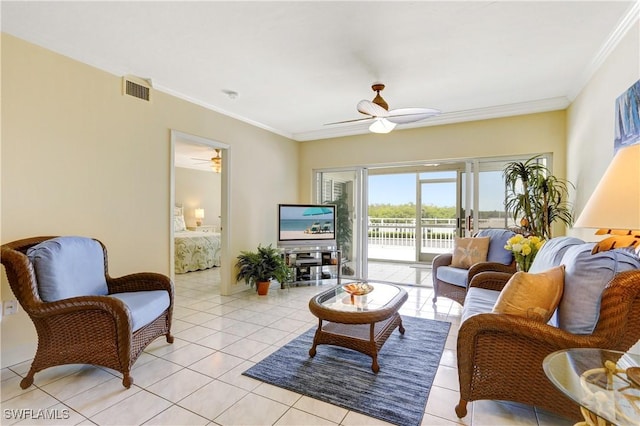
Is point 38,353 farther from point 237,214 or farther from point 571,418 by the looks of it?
point 571,418

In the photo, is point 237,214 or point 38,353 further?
point 237,214

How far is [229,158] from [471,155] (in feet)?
11.5

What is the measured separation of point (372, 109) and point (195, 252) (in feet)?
15.0

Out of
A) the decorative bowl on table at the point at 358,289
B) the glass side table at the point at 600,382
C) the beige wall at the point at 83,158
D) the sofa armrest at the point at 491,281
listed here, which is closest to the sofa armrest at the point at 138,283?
the beige wall at the point at 83,158

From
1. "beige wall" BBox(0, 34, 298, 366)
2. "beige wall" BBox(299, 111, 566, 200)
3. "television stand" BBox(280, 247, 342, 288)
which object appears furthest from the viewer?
"television stand" BBox(280, 247, 342, 288)

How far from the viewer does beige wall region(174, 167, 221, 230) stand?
8320mm

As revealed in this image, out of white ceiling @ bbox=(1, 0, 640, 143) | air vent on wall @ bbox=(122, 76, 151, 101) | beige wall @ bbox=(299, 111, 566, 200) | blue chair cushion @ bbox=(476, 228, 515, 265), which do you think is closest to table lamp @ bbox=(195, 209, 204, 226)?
beige wall @ bbox=(299, 111, 566, 200)

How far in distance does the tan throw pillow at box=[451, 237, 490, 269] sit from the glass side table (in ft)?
7.96

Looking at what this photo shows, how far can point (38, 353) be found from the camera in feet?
6.88

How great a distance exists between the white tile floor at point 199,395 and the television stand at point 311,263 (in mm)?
1869

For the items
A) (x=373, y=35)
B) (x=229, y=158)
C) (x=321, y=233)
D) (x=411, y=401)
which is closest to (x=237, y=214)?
(x=229, y=158)

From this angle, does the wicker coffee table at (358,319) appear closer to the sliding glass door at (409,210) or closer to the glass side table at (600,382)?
the glass side table at (600,382)

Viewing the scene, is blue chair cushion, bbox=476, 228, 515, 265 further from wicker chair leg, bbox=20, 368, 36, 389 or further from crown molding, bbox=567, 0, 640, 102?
wicker chair leg, bbox=20, 368, 36, 389

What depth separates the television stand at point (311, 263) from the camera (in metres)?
4.91
